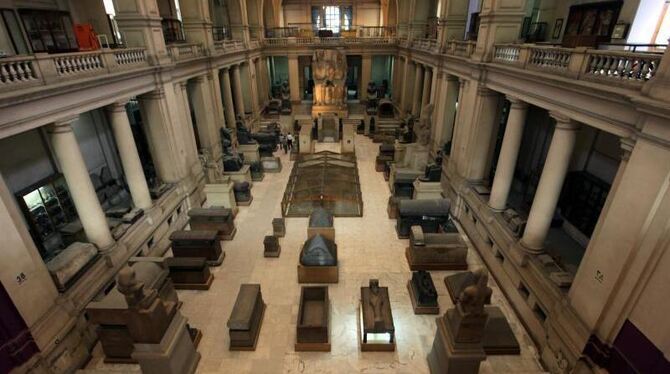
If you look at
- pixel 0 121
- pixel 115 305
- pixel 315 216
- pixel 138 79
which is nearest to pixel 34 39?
pixel 138 79

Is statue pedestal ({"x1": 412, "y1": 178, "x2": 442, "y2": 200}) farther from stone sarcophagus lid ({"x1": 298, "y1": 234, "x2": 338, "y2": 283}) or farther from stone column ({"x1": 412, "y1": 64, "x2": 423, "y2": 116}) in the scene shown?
stone column ({"x1": 412, "y1": 64, "x2": 423, "y2": 116})

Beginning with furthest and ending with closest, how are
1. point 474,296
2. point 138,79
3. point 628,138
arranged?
point 138,79 → point 628,138 → point 474,296

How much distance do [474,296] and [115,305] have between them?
24.1 feet

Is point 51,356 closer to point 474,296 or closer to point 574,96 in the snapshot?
point 474,296

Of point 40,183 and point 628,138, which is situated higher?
point 628,138

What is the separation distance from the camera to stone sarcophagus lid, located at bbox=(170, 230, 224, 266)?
10594mm

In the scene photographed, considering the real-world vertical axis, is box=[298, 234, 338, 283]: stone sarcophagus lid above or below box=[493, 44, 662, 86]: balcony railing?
below

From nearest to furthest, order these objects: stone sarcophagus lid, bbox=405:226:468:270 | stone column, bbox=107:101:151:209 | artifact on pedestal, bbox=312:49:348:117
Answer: stone column, bbox=107:101:151:209 < stone sarcophagus lid, bbox=405:226:468:270 < artifact on pedestal, bbox=312:49:348:117

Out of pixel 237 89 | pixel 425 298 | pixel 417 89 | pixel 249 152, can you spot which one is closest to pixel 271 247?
pixel 425 298

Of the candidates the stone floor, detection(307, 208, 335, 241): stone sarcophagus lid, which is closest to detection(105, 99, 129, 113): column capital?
the stone floor

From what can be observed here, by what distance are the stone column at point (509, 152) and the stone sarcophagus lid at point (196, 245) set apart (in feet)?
30.2

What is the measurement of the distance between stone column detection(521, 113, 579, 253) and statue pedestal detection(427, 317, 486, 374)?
12.8ft

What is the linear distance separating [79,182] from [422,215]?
10.2 meters

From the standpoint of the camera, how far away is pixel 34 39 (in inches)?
419
